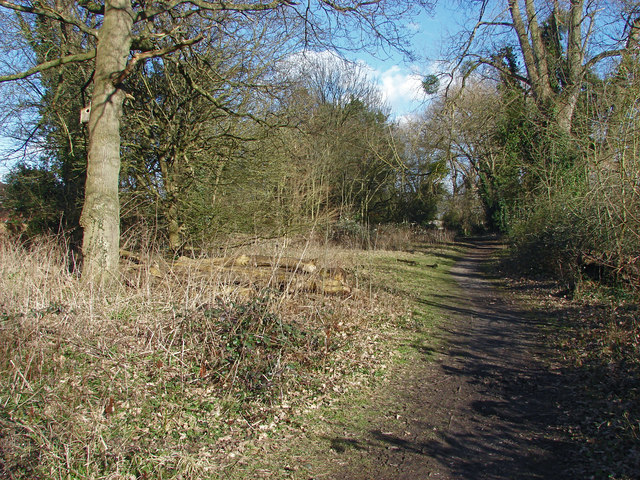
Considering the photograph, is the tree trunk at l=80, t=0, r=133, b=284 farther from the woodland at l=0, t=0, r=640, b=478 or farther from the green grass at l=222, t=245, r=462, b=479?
the green grass at l=222, t=245, r=462, b=479

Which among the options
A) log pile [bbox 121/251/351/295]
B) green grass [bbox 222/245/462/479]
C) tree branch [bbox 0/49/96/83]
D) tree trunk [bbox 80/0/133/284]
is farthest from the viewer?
log pile [bbox 121/251/351/295]

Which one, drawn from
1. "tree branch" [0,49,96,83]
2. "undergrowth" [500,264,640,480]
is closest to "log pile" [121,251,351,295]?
"tree branch" [0,49,96,83]

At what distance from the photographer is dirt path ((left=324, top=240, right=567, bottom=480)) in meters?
3.88

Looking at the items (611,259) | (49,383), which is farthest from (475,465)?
(611,259)

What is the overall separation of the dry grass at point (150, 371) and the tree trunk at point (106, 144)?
935 mm

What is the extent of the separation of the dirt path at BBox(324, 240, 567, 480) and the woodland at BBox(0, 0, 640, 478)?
1106 millimetres

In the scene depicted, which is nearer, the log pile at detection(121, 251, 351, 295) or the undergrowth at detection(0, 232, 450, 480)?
the undergrowth at detection(0, 232, 450, 480)

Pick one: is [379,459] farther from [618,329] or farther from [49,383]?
[618,329]

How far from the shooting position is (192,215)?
12.0 meters

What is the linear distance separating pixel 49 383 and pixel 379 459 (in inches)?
120

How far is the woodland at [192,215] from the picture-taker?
4637 millimetres

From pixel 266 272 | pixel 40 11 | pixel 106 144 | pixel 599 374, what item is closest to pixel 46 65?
pixel 40 11

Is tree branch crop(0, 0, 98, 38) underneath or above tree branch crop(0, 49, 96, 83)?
above

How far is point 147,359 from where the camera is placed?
197 inches
